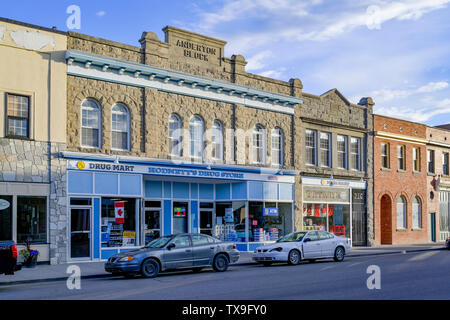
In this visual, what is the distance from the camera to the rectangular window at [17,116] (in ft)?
65.8

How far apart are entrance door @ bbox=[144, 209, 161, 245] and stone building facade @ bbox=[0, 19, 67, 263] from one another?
438 cm

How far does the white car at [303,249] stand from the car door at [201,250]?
3.25m

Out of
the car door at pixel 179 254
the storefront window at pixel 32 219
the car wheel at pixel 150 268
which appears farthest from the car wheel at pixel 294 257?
the storefront window at pixel 32 219

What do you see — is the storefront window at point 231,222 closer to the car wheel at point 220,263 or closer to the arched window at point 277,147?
the arched window at point 277,147

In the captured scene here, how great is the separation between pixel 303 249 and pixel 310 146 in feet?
34.9

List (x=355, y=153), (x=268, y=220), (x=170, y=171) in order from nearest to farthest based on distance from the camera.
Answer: (x=170, y=171) → (x=268, y=220) → (x=355, y=153)

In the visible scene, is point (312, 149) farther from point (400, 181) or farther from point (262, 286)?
point (262, 286)

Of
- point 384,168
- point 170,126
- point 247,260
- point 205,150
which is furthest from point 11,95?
point 384,168

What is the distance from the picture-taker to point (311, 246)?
2112 centimetres

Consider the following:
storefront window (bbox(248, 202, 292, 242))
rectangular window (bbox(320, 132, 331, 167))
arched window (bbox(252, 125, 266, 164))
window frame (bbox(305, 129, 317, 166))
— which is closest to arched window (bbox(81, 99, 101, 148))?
arched window (bbox(252, 125, 266, 164))

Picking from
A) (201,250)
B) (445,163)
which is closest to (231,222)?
(201,250)

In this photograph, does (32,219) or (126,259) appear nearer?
(126,259)

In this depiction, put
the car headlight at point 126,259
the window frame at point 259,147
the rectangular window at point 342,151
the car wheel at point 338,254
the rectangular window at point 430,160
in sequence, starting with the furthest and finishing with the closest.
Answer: the rectangular window at point 430,160
the rectangular window at point 342,151
the window frame at point 259,147
the car wheel at point 338,254
the car headlight at point 126,259

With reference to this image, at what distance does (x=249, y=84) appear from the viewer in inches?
1093
